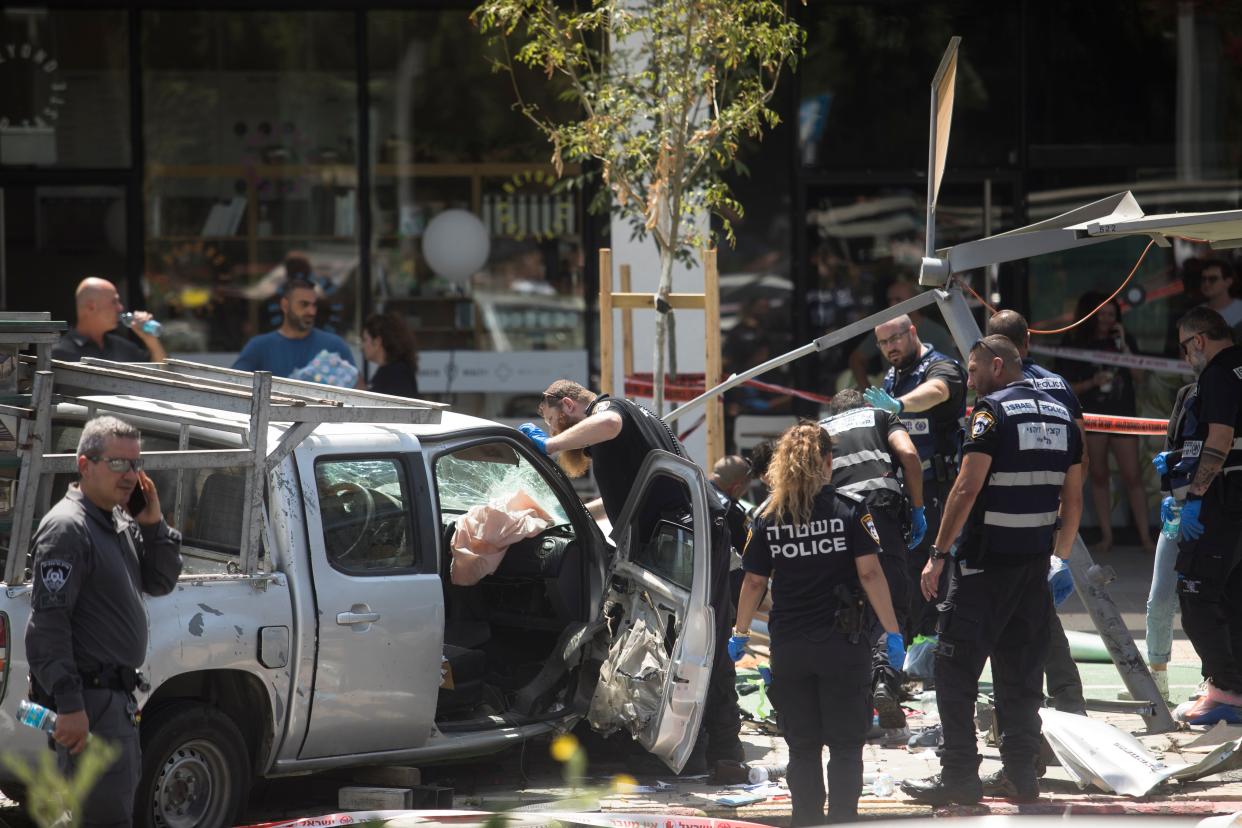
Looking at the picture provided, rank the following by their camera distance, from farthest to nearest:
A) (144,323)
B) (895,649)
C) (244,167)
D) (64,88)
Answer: (244,167)
(64,88)
(144,323)
(895,649)

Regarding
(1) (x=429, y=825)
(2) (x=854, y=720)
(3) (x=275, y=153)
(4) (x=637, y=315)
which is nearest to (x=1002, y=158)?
(4) (x=637, y=315)

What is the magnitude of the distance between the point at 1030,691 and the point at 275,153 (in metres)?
8.04

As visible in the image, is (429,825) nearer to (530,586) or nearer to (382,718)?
(382,718)

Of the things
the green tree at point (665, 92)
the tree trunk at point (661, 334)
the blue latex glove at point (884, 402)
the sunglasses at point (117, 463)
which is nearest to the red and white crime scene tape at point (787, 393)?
the green tree at point (665, 92)

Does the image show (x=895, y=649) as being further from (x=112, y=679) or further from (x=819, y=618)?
(x=112, y=679)

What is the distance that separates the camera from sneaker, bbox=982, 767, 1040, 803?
20.7 feet

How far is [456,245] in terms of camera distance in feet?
40.4

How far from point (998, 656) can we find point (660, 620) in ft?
4.47

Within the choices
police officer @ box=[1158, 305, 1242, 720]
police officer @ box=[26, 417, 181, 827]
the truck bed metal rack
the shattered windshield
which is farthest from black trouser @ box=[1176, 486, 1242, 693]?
police officer @ box=[26, 417, 181, 827]

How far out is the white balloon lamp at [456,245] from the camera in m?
12.3

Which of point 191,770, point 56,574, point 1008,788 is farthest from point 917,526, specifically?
point 56,574

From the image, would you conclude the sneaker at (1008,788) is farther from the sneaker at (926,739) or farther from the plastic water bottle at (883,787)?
the sneaker at (926,739)

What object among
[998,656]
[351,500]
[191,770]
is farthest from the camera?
[998,656]

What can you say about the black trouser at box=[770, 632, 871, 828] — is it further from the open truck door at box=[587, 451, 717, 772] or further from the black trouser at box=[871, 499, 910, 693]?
the black trouser at box=[871, 499, 910, 693]
